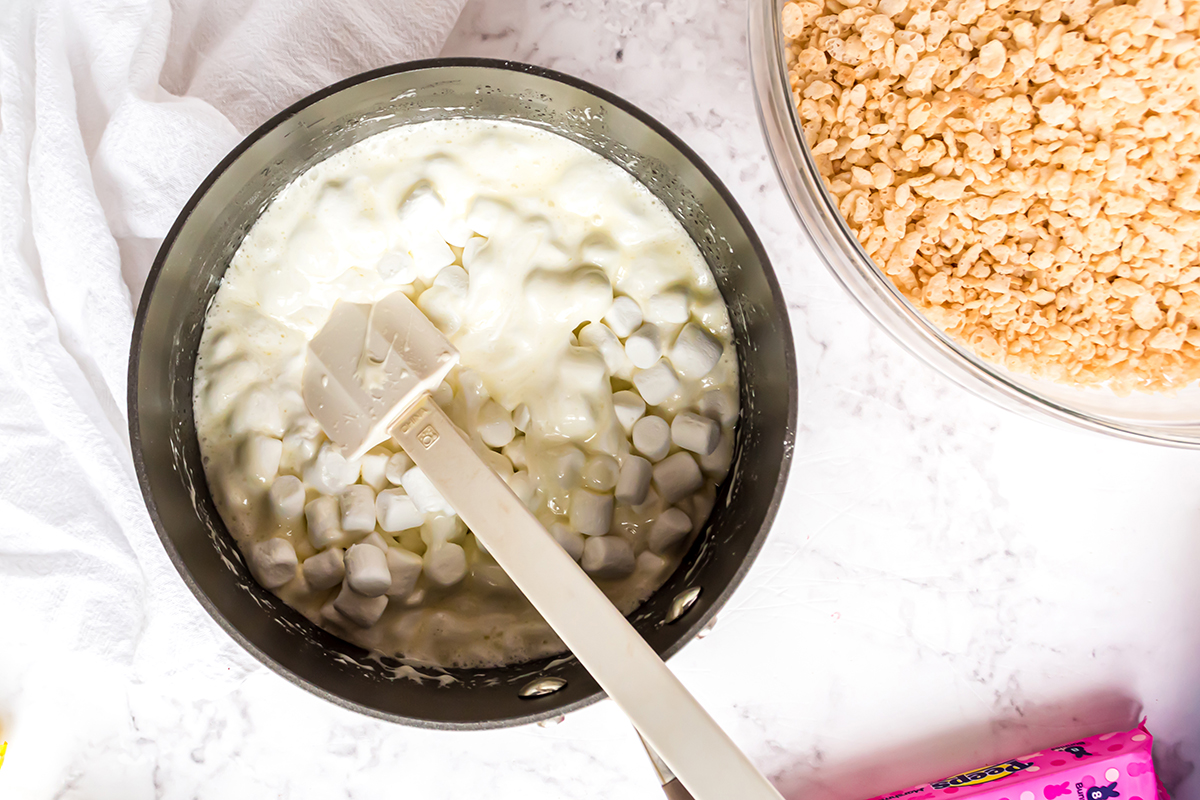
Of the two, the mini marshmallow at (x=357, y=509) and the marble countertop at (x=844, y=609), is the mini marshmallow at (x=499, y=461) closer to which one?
the mini marshmallow at (x=357, y=509)

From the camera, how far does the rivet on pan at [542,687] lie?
56cm

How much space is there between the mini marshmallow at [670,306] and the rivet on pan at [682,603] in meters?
0.22

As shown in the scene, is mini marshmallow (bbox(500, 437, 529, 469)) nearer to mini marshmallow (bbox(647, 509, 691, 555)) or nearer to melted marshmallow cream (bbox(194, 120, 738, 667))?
melted marshmallow cream (bbox(194, 120, 738, 667))

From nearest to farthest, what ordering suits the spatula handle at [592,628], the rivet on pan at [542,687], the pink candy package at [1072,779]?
the spatula handle at [592,628] < the rivet on pan at [542,687] < the pink candy package at [1072,779]

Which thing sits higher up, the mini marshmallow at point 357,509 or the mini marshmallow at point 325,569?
the mini marshmallow at point 357,509

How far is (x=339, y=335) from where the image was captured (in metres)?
0.61

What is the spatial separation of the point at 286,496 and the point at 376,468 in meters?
0.07

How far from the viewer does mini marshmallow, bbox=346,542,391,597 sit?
60 cm

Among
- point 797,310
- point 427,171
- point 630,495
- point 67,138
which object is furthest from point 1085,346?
point 67,138

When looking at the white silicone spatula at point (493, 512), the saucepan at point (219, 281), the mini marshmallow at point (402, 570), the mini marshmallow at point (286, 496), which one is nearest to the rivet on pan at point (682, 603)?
the saucepan at point (219, 281)

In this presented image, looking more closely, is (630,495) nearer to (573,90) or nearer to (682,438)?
(682,438)

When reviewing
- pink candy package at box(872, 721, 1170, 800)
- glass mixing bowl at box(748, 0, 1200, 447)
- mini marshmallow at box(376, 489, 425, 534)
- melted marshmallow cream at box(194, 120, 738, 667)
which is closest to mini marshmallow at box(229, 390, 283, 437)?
melted marshmallow cream at box(194, 120, 738, 667)

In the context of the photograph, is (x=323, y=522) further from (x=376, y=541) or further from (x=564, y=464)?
(x=564, y=464)

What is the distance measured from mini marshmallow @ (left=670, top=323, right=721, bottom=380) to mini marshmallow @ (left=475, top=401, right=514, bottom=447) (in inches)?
6.0
